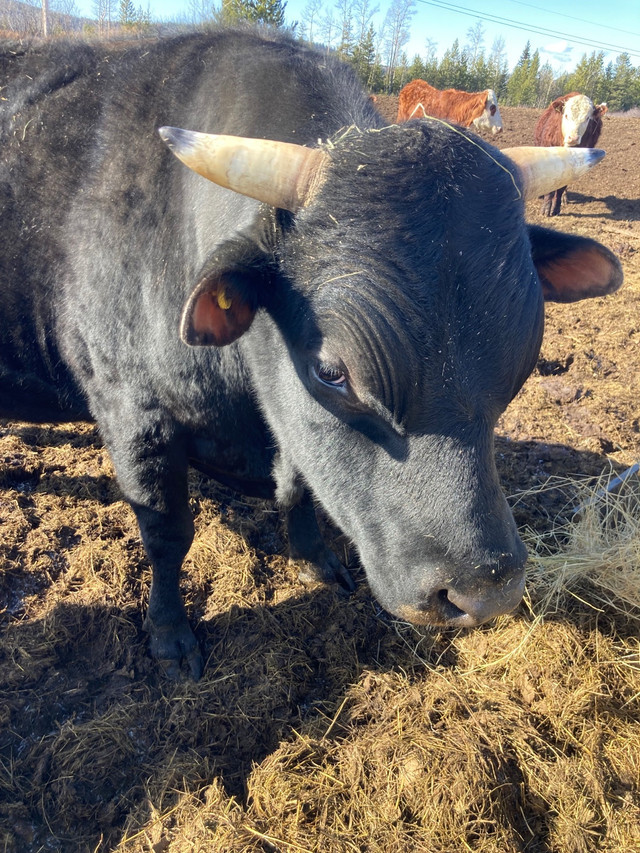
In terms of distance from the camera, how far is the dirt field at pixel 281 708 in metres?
2.30

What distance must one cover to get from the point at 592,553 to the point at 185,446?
229 cm

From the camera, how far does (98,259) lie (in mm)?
2646

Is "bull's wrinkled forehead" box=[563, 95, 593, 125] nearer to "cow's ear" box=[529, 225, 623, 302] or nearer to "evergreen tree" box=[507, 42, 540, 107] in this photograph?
"cow's ear" box=[529, 225, 623, 302]

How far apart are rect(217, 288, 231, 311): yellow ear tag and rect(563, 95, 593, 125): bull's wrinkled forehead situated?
1675 centimetres

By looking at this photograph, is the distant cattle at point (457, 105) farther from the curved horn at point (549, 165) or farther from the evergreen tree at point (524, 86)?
the evergreen tree at point (524, 86)

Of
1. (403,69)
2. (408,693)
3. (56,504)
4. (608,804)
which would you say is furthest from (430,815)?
(403,69)

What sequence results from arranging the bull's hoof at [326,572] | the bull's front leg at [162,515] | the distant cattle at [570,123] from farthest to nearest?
the distant cattle at [570,123], the bull's hoof at [326,572], the bull's front leg at [162,515]

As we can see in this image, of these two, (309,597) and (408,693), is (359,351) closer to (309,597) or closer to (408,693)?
(408,693)

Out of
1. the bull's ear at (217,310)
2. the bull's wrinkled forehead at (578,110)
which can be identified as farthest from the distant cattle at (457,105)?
the bull's ear at (217,310)

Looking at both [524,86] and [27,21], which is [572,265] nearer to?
[27,21]

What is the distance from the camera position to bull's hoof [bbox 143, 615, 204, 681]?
3014mm

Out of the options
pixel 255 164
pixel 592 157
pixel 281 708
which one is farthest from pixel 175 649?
pixel 592 157

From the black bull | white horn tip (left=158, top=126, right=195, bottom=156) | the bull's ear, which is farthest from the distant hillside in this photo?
the bull's ear

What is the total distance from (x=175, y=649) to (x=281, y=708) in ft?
2.15
